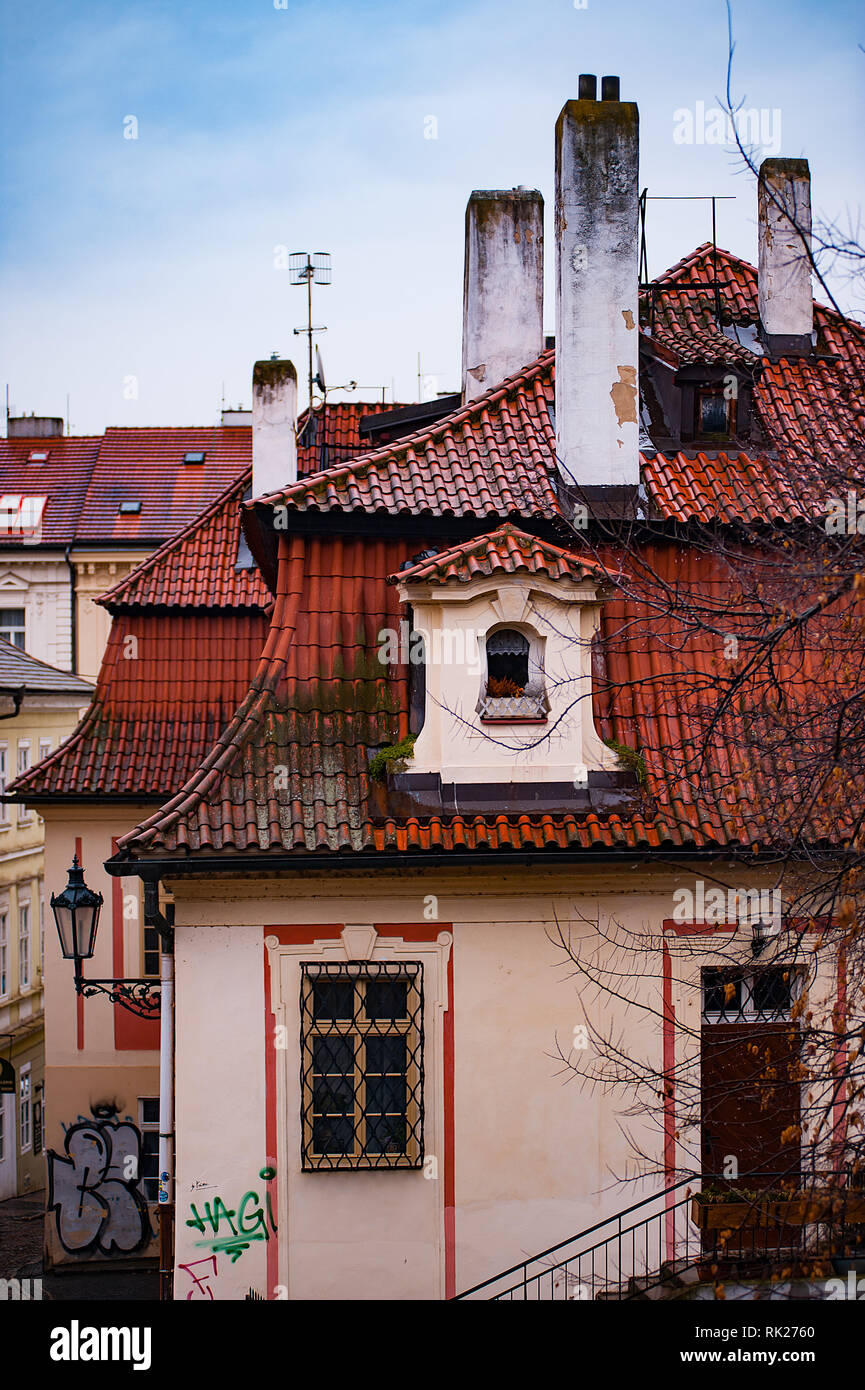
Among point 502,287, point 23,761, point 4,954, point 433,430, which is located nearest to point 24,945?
point 4,954

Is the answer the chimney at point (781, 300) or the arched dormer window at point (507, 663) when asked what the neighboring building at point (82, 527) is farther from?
the arched dormer window at point (507, 663)

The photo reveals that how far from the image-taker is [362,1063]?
30.9 feet

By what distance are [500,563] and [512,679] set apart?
932 millimetres

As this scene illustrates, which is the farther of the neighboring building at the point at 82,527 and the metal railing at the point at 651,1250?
the neighboring building at the point at 82,527

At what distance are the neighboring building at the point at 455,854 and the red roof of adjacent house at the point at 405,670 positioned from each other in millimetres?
28

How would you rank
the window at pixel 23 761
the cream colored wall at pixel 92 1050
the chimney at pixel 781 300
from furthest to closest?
1. the window at pixel 23 761
2. the cream colored wall at pixel 92 1050
3. the chimney at pixel 781 300

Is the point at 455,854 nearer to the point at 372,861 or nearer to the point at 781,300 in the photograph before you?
the point at 372,861

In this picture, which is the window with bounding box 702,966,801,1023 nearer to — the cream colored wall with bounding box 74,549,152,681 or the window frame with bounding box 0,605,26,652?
the cream colored wall with bounding box 74,549,152,681

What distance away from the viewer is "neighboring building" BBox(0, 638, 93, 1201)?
80.2 ft

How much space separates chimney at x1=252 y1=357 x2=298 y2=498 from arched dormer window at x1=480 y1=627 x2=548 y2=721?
184 inches

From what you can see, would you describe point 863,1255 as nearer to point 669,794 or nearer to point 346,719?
point 669,794

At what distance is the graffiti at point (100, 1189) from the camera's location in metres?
16.8

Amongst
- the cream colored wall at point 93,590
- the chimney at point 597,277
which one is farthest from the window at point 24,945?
the chimney at point 597,277
